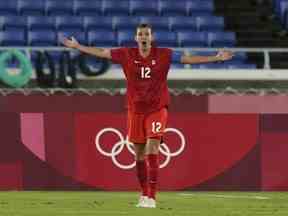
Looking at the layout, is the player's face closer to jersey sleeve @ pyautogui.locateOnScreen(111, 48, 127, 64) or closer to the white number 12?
jersey sleeve @ pyautogui.locateOnScreen(111, 48, 127, 64)

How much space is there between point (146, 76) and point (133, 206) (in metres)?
1.44

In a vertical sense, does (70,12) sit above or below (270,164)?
above

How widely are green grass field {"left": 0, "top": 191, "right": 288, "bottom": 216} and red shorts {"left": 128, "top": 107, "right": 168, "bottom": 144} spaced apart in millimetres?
772

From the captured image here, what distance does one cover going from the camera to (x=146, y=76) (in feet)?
36.4

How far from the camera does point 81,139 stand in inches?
612

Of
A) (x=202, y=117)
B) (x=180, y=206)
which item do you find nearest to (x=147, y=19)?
(x=202, y=117)

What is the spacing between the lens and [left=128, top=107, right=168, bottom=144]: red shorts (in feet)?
36.2

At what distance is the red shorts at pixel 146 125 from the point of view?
434 inches

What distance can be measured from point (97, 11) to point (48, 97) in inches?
313

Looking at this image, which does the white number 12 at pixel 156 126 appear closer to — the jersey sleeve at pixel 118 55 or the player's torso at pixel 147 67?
the player's torso at pixel 147 67

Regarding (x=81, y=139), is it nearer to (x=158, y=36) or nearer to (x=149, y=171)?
(x=149, y=171)

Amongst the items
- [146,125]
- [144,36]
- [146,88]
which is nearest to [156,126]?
[146,125]

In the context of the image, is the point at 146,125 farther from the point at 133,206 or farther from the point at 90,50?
the point at 90,50

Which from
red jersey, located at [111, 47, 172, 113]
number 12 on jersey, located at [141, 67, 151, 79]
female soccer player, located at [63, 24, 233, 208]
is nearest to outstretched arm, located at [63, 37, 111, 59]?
female soccer player, located at [63, 24, 233, 208]
